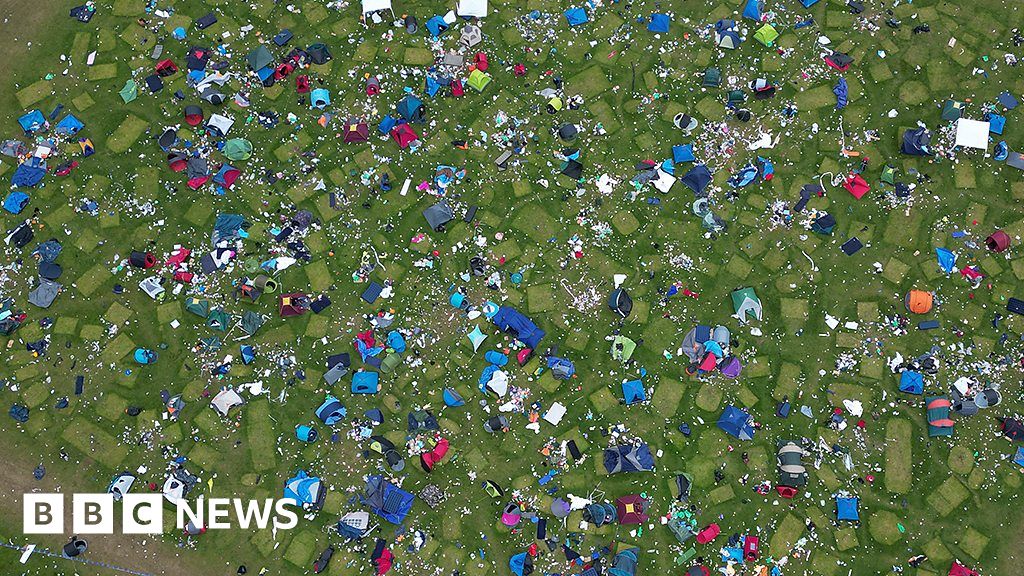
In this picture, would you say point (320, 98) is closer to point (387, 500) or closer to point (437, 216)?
point (437, 216)

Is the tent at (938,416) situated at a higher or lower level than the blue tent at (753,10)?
lower

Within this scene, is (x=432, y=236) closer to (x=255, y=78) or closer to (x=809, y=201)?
(x=255, y=78)

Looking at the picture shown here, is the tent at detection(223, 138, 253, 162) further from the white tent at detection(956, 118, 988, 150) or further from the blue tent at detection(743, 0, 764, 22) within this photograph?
the white tent at detection(956, 118, 988, 150)

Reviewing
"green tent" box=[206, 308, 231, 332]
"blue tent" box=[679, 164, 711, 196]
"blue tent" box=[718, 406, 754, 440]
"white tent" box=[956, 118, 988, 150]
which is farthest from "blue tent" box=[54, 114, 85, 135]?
"white tent" box=[956, 118, 988, 150]

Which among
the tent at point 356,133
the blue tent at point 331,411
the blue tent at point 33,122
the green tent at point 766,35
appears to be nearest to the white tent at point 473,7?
the tent at point 356,133

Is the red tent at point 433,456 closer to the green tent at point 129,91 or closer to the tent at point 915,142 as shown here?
the green tent at point 129,91

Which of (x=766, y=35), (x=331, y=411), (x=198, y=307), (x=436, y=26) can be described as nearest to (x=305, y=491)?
(x=331, y=411)
